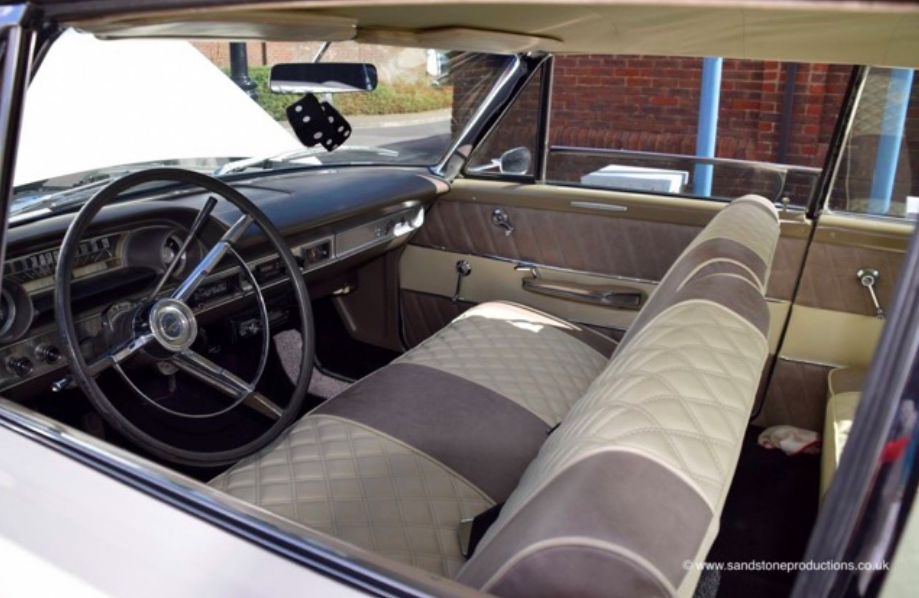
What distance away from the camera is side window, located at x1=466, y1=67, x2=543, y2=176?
3152 millimetres

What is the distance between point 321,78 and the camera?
98.4 inches

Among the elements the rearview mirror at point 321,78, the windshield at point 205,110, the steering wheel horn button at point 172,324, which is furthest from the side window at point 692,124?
the steering wheel horn button at point 172,324

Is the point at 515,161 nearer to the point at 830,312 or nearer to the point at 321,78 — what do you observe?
the point at 321,78

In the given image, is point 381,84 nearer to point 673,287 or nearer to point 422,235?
point 422,235

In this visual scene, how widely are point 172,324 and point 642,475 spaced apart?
135cm

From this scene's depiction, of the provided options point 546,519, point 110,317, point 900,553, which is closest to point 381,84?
point 110,317

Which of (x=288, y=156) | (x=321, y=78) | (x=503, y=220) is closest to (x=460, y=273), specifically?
(x=503, y=220)

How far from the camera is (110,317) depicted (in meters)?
2.01

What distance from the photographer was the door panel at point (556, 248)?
2.87m

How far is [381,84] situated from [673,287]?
147 cm

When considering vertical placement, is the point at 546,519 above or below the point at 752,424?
above

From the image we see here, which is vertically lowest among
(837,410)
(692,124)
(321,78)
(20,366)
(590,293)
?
(837,410)

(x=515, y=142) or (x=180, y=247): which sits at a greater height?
(x=515, y=142)

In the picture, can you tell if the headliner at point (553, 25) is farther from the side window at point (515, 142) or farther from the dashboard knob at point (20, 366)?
the dashboard knob at point (20, 366)
